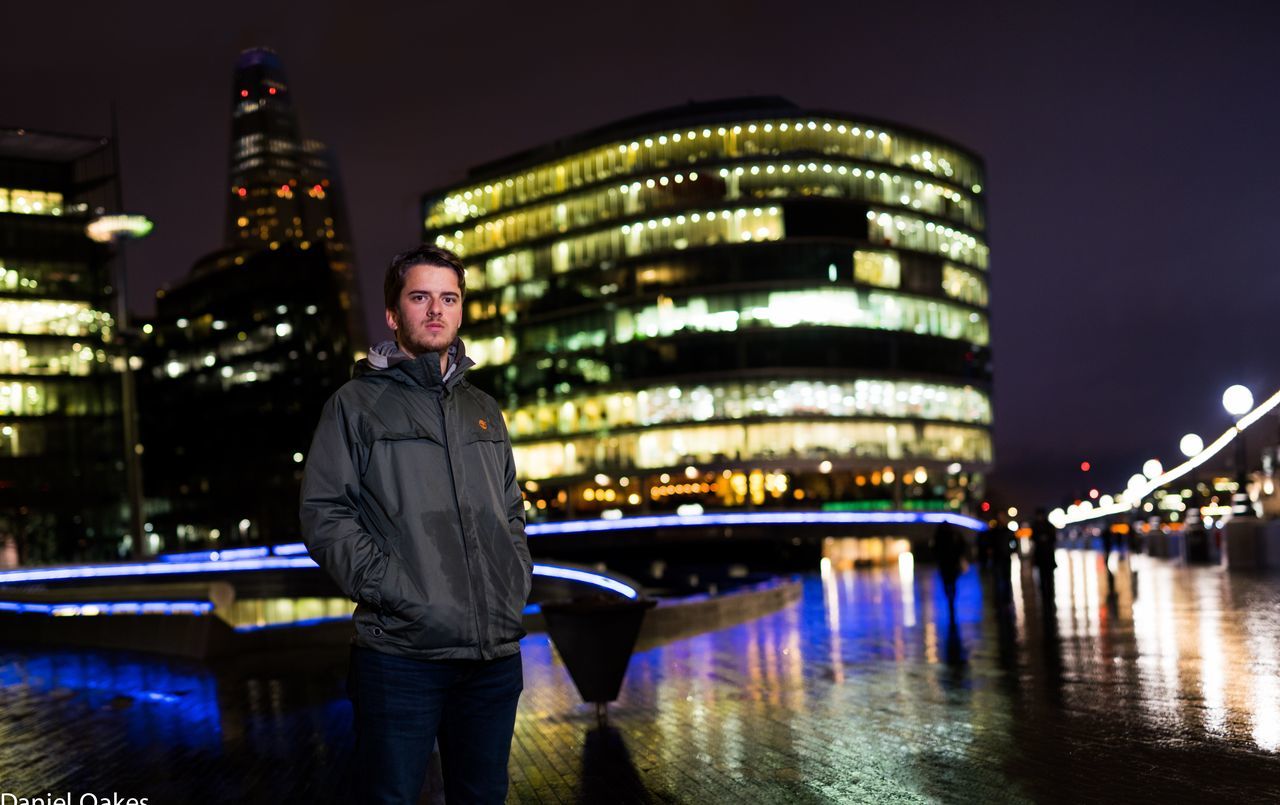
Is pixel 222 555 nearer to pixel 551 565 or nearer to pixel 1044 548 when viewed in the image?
pixel 551 565

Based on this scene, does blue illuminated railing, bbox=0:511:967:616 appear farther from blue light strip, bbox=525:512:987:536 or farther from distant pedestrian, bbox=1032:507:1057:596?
distant pedestrian, bbox=1032:507:1057:596

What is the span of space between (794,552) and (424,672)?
6383 cm

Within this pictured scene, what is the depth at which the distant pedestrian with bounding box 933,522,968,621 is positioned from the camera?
2220 cm

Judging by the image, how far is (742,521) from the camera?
85000 millimetres

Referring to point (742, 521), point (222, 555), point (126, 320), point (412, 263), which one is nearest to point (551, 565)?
point (126, 320)

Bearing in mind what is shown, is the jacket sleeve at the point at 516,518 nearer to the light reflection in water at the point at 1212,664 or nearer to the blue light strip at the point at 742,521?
the light reflection in water at the point at 1212,664

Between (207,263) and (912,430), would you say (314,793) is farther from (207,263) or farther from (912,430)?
(207,263)

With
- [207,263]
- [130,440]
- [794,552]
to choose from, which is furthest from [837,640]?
[207,263]

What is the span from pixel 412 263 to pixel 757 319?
8759cm

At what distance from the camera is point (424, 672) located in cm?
381

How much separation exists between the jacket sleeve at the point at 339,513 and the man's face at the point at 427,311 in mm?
308

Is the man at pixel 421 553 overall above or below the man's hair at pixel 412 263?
below

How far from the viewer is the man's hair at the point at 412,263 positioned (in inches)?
162

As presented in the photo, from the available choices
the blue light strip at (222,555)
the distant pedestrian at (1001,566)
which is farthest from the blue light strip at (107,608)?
the blue light strip at (222,555)
